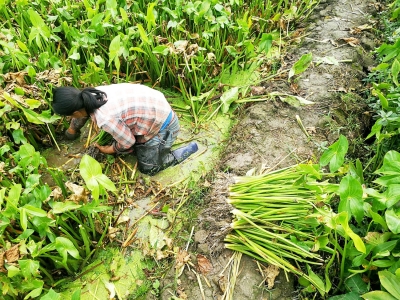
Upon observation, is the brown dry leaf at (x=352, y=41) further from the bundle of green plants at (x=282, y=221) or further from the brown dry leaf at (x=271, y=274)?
the brown dry leaf at (x=271, y=274)

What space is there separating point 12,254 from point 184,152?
1.40 m

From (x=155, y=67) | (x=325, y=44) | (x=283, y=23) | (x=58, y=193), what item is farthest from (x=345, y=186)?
(x=283, y=23)

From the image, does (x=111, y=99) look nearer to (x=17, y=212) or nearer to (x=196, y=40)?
(x=17, y=212)

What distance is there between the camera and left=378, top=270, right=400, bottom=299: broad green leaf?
4.93 ft

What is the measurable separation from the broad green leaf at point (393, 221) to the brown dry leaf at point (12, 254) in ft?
5.79

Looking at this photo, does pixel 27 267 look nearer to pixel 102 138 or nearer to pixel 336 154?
pixel 102 138

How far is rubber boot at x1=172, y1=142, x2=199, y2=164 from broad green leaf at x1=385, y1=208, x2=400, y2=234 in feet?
5.04

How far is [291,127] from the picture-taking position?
2.62 meters

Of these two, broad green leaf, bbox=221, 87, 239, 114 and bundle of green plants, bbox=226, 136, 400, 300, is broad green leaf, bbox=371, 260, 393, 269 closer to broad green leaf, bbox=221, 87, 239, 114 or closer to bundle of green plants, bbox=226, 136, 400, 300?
bundle of green plants, bbox=226, 136, 400, 300

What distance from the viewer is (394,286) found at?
1.52 metres

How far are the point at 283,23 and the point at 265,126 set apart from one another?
158 cm

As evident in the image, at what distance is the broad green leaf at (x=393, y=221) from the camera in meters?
1.50

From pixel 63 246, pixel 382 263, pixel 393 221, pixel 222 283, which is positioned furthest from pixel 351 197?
pixel 63 246

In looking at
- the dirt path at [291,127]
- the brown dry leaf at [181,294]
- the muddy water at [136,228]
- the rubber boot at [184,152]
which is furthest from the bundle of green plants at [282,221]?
the rubber boot at [184,152]
